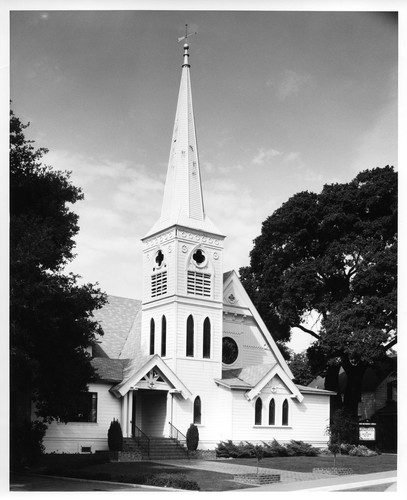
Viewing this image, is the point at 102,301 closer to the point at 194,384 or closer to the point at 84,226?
the point at 84,226

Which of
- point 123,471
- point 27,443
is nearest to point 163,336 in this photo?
point 27,443

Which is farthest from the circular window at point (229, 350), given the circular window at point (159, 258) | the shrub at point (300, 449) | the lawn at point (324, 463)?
the lawn at point (324, 463)

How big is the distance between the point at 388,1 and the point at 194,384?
54.5 feet

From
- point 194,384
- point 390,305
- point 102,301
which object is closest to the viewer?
point 102,301

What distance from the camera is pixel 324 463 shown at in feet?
91.5

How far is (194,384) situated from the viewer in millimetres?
30719

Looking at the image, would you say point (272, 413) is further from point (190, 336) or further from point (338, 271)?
point (338, 271)

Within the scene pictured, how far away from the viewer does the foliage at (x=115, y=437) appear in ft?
90.2

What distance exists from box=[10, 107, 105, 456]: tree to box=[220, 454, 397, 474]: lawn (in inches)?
279

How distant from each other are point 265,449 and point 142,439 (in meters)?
4.92

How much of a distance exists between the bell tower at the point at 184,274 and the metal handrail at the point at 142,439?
2.76m

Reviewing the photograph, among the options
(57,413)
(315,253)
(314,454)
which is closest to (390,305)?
(315,253)

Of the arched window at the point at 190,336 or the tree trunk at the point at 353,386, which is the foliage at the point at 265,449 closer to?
the arched window at the point at 190,336

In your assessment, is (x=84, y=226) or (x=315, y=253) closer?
(x=84, y=226)
